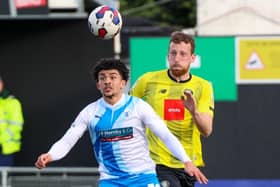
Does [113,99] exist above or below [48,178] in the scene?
above

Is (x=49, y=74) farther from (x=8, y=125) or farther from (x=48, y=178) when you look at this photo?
(x=48, y=178)

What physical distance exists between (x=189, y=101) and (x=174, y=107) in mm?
692

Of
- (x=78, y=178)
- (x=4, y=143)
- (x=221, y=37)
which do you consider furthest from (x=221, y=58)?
(x=4, y=143)

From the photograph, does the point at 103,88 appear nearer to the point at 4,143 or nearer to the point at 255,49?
the point at 255,49

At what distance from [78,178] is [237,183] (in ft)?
7.30

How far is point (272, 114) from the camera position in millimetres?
13508

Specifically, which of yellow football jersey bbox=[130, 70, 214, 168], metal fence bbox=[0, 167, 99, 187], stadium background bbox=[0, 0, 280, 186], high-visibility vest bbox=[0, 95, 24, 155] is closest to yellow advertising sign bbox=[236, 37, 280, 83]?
metal fence bbox=[0, 167, 99, 187]

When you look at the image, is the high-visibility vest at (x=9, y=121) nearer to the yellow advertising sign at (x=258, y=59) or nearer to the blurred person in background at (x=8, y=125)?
the blurred person in background at (x=8, y=125)

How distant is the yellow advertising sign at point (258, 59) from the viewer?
521 inches

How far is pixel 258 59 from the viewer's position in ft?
43.5

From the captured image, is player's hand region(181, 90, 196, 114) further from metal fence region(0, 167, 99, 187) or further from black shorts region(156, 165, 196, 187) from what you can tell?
metal fence region(0, 167, 99, 187)

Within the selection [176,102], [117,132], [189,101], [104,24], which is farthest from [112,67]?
[104,24]

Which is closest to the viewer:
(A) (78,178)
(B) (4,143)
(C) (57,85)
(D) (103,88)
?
(D) (103,88)

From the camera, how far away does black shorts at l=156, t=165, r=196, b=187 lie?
8.45 metres
